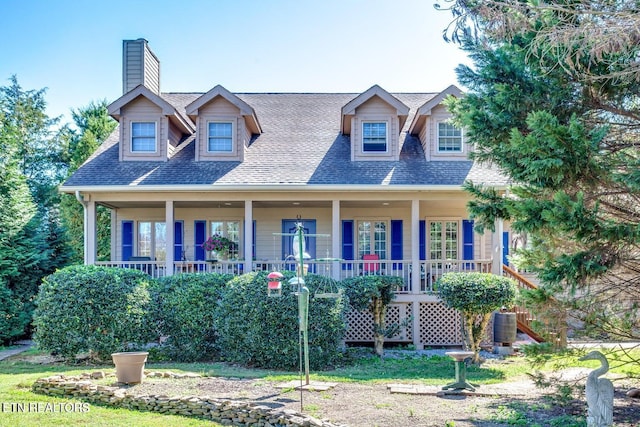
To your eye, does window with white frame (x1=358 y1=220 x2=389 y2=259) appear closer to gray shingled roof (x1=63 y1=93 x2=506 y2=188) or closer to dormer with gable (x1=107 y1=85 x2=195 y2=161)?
gray shingled roof (x1=63 y1=93 x2=506 y2=188)

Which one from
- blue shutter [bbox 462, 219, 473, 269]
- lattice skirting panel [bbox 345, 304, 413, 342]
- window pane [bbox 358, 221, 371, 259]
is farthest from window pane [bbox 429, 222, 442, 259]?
lattice skirting panel [bbox 345, 304, 413, 342]

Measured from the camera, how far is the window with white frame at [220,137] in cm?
1452

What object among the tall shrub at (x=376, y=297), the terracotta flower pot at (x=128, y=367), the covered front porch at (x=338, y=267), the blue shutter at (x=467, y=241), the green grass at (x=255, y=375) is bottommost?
the green grass at (x=255, y=375)

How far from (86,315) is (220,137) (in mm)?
5989

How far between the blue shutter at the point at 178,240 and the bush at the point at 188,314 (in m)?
4.15

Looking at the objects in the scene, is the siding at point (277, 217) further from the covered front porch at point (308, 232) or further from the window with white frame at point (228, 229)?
the window with white frame at point (228, 229)

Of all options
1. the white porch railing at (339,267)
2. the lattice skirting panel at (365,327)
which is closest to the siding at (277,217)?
the white porch railing at (339,267)

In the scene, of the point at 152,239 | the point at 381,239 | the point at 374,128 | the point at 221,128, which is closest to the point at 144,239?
the point at 152,239

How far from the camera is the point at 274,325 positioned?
396 inches

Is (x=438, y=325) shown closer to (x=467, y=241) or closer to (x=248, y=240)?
(x=467, y=241)

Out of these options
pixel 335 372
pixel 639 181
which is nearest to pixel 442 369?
pixel 335 372

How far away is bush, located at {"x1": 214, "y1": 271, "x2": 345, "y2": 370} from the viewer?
10055mm

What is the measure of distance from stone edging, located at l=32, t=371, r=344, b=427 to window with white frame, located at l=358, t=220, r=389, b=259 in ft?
28.5

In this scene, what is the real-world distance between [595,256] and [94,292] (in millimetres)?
8845
